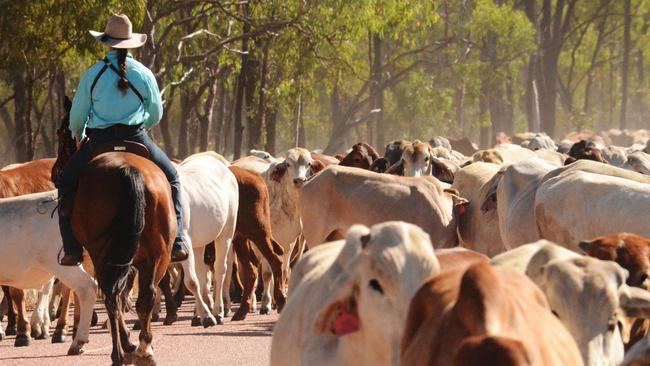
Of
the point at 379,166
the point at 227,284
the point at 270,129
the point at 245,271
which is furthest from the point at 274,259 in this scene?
the point at 270,129

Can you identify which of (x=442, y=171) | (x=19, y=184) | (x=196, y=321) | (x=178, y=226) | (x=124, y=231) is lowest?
(x=196, y=321)

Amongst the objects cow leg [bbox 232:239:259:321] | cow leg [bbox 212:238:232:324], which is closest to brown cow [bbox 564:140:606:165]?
cow leg [bbox 232:239:259:321]

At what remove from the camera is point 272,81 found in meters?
38.9

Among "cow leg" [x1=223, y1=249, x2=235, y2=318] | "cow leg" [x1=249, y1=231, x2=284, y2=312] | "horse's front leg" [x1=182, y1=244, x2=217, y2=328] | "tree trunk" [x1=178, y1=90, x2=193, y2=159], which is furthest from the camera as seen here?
"tree trunk" [x1=178, y1=90, x2=193, y2=159]

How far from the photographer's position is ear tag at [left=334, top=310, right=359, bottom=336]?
6602 mm

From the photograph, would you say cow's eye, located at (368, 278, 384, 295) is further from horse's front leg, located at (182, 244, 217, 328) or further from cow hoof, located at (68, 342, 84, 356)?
horse's front leg, located at (182, 244, 217, 328)

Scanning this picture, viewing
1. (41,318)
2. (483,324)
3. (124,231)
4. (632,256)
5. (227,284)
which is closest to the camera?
(483,324)

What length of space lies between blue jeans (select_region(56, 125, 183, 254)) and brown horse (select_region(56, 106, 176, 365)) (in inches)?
3.1

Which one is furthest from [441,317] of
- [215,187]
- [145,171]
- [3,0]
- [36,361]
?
[3,0]

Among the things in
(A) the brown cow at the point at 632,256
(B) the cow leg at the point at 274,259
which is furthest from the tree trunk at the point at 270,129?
(A) the brown cow at the point at 632,256

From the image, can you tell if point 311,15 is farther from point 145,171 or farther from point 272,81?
point 145,171

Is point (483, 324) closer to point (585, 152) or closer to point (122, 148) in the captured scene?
point (122, 148)

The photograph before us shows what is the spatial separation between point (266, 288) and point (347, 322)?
38.8 ft

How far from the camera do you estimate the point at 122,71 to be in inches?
488
